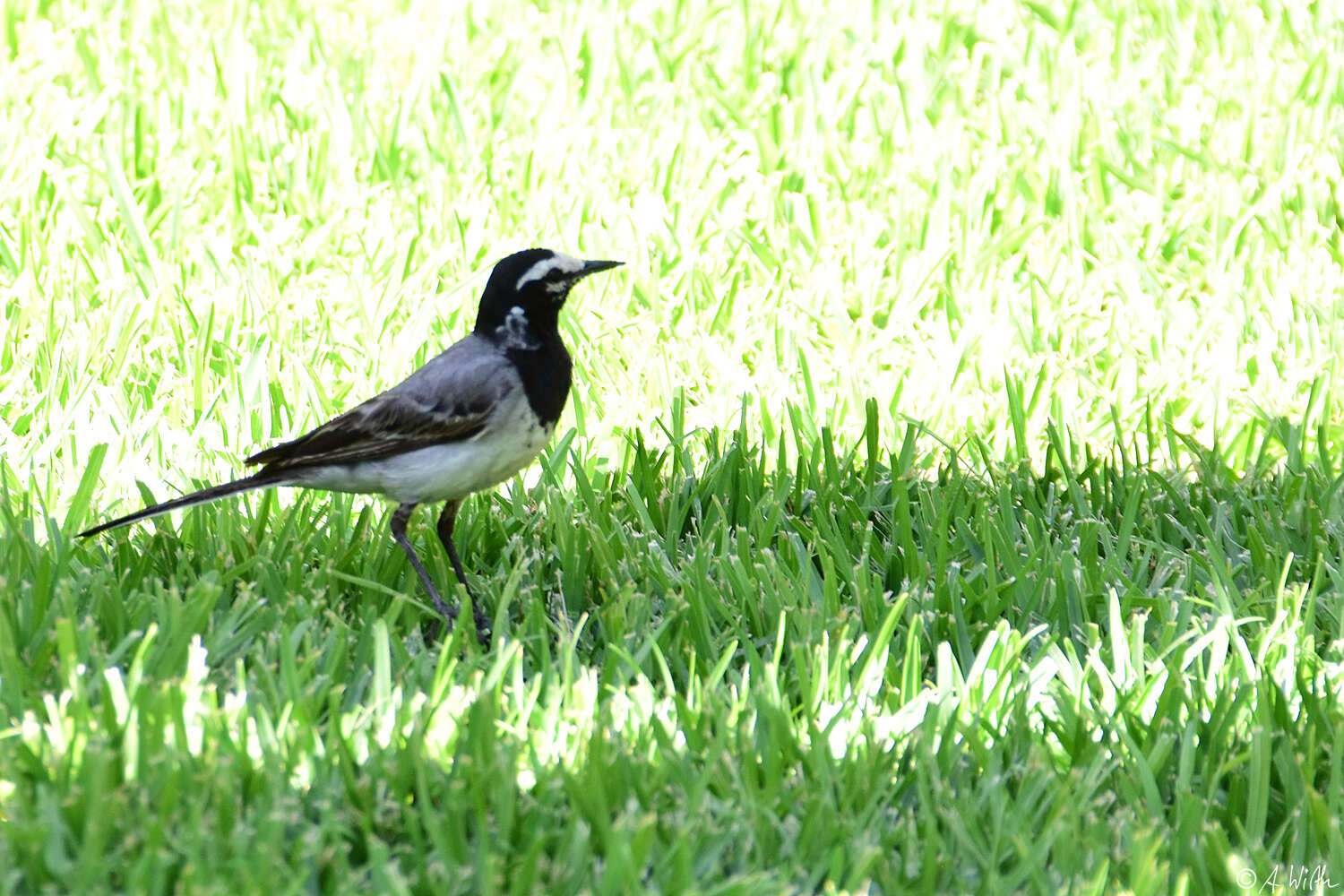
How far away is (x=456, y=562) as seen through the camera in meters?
4.63

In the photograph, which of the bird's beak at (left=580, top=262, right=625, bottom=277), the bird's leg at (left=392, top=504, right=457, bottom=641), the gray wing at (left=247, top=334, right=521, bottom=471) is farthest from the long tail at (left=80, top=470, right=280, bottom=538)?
the bird's beak at (left=580, top=262, right=625, bottom=277)

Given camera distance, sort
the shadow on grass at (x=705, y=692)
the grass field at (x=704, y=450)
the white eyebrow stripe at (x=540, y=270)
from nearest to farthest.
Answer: the shadow on grass at (x=705, y=692) < the grass field at (x=704, y=450) < the white eyebrow stripe at (x=540, y=270)

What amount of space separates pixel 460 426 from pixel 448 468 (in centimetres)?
12

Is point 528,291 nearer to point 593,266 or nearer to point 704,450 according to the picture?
point 593,266

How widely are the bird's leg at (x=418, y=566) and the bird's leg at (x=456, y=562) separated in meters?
0.06

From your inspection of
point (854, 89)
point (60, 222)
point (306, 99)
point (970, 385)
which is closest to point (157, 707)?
point (970, 385)

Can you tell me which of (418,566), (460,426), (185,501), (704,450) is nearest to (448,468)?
(460,426)

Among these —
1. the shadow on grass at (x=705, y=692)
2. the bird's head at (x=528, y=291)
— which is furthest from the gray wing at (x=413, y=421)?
the shadow on grass at (x=705, y=692)

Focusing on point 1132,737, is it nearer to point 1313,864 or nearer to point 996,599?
point 1313,864

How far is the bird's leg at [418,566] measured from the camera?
442 cm

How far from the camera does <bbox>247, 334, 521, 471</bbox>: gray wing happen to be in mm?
4500

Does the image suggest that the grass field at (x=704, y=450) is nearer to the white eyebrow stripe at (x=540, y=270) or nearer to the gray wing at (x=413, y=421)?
the gray wing at (x=413, y=421)

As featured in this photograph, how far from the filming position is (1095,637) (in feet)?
13.3

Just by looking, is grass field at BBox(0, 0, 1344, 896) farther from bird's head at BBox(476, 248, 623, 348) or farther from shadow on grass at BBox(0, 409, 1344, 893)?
bird's head at BBox(476, 248, 623, 348)
